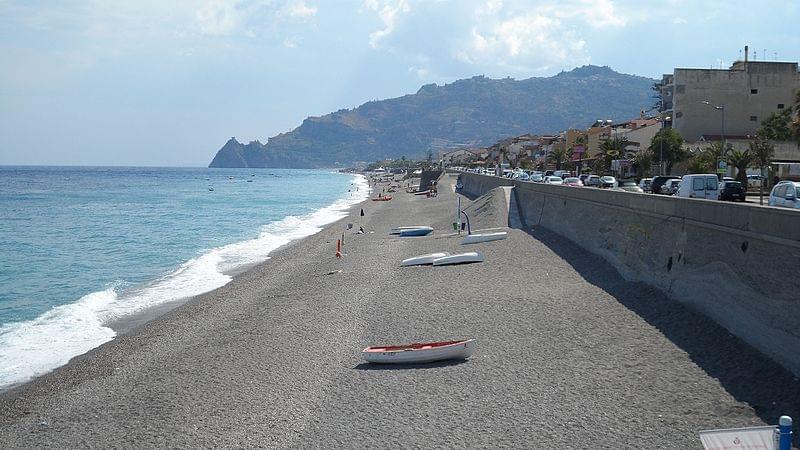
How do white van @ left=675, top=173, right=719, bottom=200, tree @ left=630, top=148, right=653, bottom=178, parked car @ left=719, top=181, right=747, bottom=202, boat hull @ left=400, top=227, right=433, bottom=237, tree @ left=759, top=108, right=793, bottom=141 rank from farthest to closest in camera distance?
tree @ left=630, top=148, right=653, bottom=178
tree @ left=759, top=108, right=793, bottom=141
boat hull @ left=400, top=227, right=433, bottom=237
parked car @ left=719, top=181, right=747, bottom=202
white van @ left=675, top=173, right=719, bottom=200

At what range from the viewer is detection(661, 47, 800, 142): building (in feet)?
190

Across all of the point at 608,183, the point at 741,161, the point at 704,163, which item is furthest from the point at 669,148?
the point at 608,183

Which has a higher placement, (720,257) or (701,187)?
(701,187)

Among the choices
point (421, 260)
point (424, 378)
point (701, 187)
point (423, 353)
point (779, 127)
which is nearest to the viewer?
point (424, 378)

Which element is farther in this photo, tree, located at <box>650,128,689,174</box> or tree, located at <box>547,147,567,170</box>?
tree, located at <box>547,147,567,170</box>

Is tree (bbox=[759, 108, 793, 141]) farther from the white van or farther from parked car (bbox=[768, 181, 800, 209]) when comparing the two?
parked car (bbox=[768, 181, 800, 209])

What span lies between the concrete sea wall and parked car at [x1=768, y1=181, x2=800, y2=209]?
4.61m

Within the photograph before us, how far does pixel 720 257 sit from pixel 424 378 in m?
5.63

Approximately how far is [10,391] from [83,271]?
15129 mm

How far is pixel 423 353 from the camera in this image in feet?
39.7

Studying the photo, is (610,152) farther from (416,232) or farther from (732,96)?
(416,232)

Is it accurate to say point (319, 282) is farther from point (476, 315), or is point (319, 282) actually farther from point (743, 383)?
point (743, 383)

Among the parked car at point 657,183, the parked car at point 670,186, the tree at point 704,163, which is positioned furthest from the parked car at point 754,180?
the parked car at point 670,186

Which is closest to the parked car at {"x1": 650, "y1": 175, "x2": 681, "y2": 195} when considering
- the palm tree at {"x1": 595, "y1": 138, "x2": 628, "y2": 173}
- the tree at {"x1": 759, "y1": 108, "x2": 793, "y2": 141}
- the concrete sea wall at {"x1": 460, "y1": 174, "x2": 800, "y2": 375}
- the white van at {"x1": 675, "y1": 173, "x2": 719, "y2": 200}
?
the white van at {"x1": 675, "y1": 173, "x2": 719, "y2": 200}
